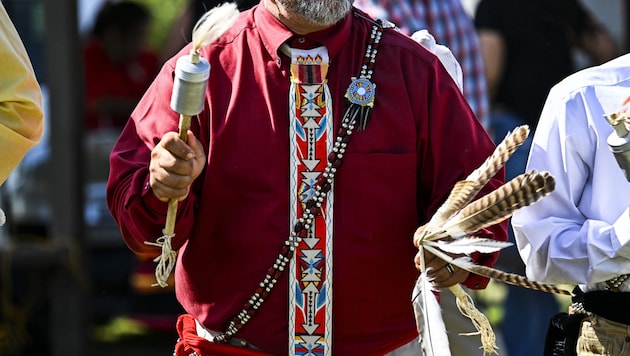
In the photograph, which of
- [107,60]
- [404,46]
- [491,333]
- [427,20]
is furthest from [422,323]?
[107,60]

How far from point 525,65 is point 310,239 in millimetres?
4114

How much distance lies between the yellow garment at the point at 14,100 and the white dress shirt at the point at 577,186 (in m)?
1.45

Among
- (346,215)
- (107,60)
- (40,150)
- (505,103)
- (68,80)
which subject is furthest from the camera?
(107,60)

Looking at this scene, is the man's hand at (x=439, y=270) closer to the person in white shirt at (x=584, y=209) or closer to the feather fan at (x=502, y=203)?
the feather fan at (x=502, y=203)

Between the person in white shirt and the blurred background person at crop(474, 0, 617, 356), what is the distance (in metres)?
3.03

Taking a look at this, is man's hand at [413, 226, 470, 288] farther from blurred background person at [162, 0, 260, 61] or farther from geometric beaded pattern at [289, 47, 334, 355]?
blurred background person at [162, 0, 260, 61]

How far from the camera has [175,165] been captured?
11.5 ft

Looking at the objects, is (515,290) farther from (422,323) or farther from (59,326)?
(422,323)

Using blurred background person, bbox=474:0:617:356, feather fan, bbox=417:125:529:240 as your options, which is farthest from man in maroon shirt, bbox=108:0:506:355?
blurred background person, bbox=474:0:617:356

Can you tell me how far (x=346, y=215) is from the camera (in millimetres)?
3750

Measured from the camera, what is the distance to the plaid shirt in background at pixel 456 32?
570cm

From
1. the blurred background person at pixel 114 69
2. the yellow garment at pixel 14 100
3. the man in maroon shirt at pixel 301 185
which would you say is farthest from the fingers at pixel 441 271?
the blurred background person at pixel 114 69

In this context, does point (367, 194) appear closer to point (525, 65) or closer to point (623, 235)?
point (623, 235)

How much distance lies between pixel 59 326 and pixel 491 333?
13.5 feet
